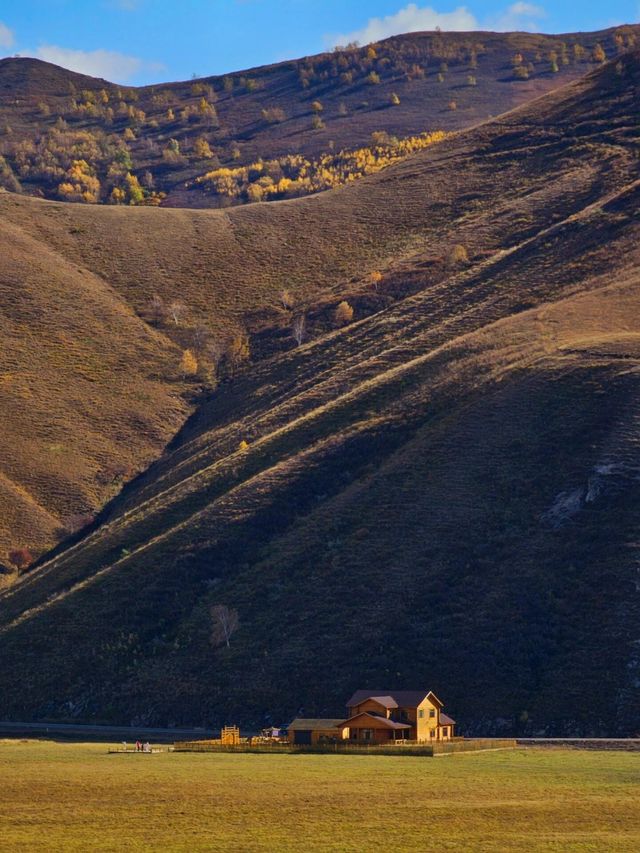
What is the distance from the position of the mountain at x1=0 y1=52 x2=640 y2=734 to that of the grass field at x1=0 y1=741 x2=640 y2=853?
44.7 feet

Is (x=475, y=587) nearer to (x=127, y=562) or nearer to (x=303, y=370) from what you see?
(x=127, y=562)

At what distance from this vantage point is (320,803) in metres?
39.3

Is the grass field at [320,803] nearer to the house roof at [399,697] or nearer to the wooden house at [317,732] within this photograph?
the wooden house at [317,732]

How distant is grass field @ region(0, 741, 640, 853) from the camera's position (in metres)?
34.0

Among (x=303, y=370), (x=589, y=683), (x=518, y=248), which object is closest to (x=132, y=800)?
(x=589, y=683)

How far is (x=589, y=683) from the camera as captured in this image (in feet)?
203

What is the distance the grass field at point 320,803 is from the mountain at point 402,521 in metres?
13.6

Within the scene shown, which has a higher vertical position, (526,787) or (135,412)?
(135,412)

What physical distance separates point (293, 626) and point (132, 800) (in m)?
32.5

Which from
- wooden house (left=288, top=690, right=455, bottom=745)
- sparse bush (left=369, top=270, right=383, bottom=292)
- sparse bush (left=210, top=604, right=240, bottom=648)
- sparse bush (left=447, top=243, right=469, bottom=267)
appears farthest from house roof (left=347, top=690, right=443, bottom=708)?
sparse bush (left=369, top=270, right=383, bottom=292)

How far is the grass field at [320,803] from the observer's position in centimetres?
3403

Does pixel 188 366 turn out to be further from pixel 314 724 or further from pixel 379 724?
pixel 379 724

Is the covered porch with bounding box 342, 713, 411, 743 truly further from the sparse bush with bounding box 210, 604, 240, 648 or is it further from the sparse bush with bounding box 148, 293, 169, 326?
the sparse bush with bounding box 148, 293, 169, 326

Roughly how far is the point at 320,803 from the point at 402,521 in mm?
39656
